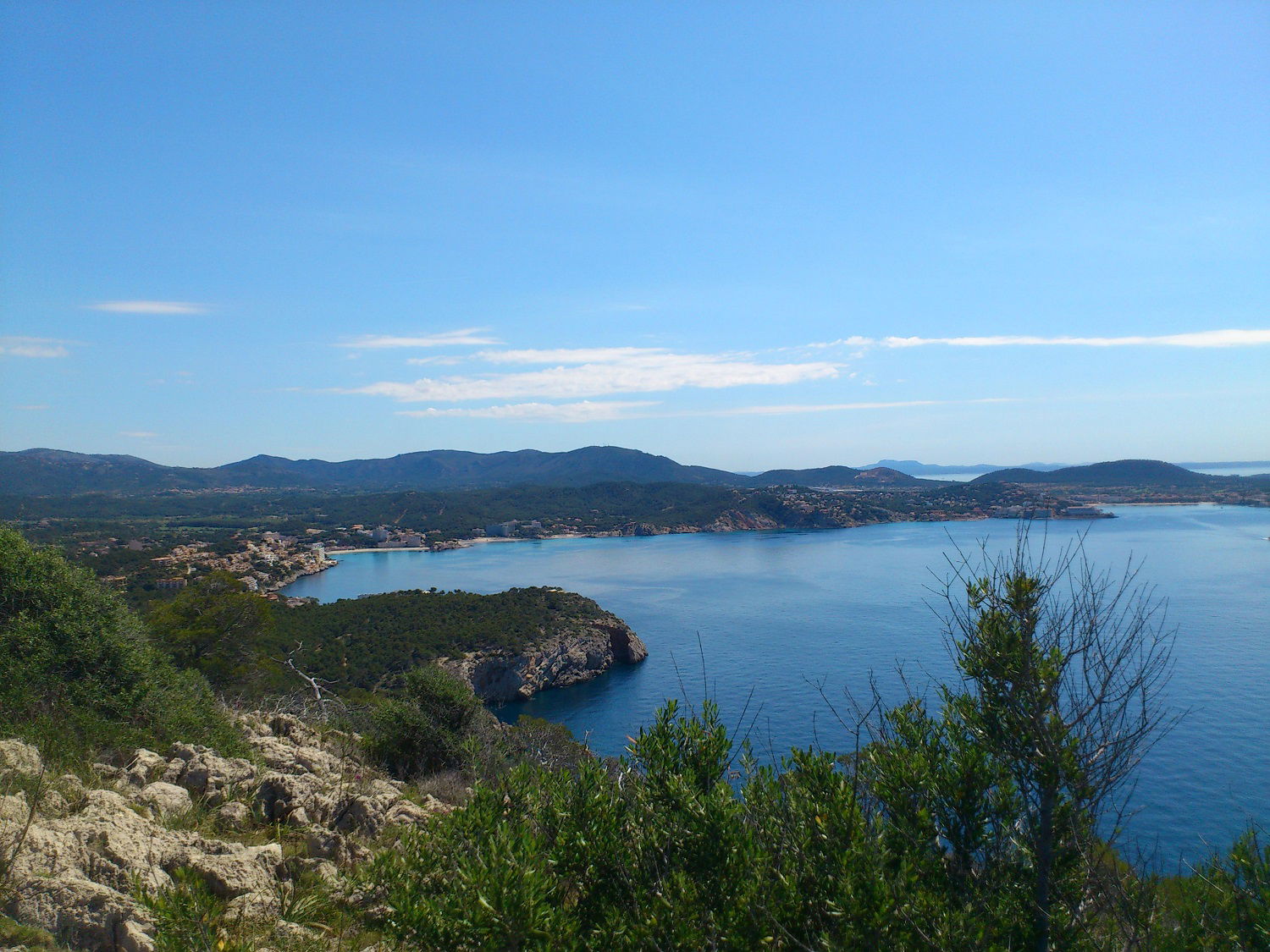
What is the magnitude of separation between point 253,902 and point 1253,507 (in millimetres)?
156986

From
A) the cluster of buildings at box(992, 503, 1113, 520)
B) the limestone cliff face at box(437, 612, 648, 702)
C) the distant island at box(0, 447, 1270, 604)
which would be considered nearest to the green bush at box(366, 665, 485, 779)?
the limestone cliff face at box(437, 612, 648, 702)

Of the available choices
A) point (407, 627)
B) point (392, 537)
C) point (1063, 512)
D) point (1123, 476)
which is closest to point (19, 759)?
point (407, 627)

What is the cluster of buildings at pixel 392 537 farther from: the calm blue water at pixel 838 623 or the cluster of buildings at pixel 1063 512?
the cluster of buildings at pixel 1063 512

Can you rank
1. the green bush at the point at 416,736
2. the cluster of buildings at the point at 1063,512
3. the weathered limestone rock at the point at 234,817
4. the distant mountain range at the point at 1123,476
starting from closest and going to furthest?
the weathered limestone rock at the point at 234,817
the green bush at the point at 416,736
the cluster of buildings at the point at 1063,512
the distant mountain range at the point at 1123,476

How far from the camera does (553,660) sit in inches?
1574

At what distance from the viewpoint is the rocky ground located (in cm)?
440

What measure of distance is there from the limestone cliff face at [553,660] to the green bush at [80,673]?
22942mm

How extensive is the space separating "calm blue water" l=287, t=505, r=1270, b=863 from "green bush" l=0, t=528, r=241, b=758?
306 inches

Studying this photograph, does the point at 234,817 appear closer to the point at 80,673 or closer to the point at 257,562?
the point at 80,673

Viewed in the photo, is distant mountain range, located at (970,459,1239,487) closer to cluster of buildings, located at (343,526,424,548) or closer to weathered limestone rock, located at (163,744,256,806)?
cluster of buildings, located at (343,526,424,548)

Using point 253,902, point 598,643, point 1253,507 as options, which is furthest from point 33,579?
point 1253,507

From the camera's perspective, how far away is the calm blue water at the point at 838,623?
23.3 metres

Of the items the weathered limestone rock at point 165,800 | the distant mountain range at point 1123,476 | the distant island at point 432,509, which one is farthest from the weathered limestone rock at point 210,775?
the distant mountain range at point 1123,476

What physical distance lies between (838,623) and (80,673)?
142ft
